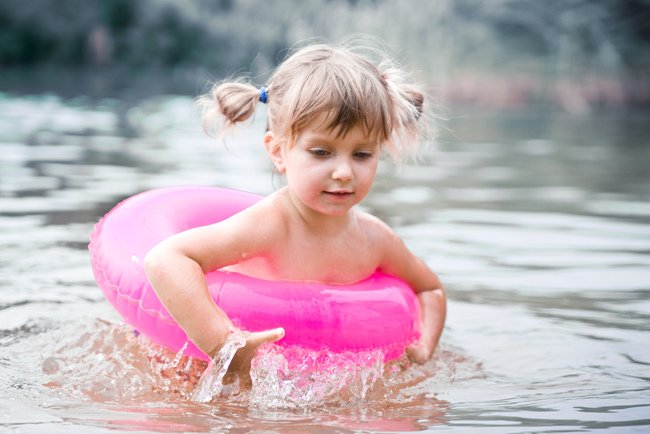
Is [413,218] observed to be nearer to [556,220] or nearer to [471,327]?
[556,220]

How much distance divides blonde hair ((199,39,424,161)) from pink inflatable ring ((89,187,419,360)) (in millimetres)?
440

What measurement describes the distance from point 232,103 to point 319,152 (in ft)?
1.55

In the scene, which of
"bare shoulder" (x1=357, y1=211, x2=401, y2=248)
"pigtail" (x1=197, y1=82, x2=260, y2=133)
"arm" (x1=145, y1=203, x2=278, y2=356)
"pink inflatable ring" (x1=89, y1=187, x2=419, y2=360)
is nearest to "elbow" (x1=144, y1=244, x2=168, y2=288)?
"arm" (x1=145, y1=203, x2=278, y2=356)

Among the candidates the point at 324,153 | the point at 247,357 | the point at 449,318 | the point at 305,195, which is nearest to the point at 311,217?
the point at 305,195

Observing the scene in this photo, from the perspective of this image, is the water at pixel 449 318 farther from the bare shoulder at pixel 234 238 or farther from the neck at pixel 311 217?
the neck at pixel 311 217

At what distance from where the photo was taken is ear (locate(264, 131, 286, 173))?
3.09m

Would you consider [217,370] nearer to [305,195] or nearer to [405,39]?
[305,195]

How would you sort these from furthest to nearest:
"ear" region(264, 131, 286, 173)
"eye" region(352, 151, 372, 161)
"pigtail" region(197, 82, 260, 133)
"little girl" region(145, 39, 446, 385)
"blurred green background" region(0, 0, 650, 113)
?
1. "blurred green background" region(0, 0, 650, 113)
2. "pigtail" region(197, 82, 260, 133)
3. "ear" region(264, 131, 286, 173)
4. "eye" region(352, 151, 372, 161)
5. "little girl" region(145, 39, 446, 385)

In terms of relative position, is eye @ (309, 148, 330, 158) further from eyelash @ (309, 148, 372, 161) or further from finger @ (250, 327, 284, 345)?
finger @ (250, 327, 284, 345)

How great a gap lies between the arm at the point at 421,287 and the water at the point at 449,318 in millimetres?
82

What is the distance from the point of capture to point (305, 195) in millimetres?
2980

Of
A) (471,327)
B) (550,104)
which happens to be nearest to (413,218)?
(471,327)

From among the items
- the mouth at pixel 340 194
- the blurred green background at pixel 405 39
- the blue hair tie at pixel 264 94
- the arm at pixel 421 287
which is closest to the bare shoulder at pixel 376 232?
the arm at pixel 421 287

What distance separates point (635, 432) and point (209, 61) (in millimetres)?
18010
